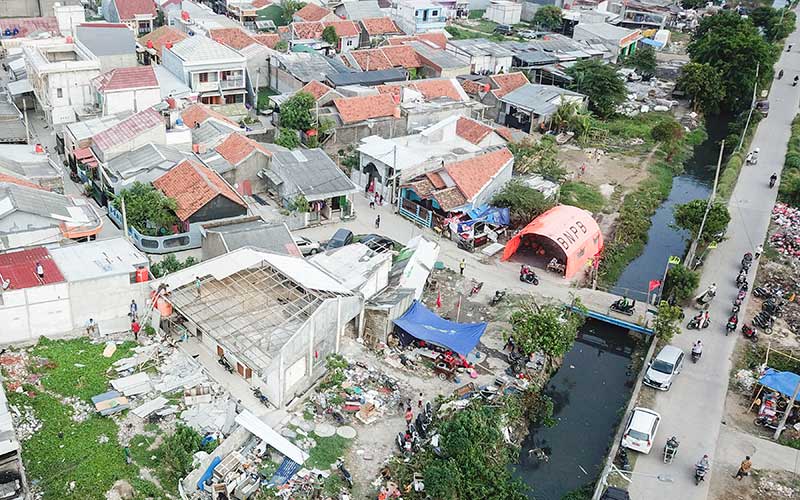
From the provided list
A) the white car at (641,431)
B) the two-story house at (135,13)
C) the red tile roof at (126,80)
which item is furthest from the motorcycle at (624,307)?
the two-story house at (135,13)

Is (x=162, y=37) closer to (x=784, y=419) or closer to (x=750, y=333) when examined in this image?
(x=750, y=333)

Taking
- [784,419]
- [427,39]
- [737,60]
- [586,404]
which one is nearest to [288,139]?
[586,404]

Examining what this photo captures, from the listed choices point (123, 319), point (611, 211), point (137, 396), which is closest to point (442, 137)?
point (611, 211)

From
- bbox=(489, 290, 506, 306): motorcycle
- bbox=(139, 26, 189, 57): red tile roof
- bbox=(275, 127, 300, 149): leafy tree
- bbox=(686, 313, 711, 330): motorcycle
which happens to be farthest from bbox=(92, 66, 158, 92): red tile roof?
bbox=(686, 313, 711, 330): motorcycle

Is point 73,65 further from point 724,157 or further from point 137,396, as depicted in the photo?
point 724,157

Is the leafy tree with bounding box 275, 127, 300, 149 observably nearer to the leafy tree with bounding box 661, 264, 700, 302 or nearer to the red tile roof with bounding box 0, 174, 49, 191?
the red tile roof with bounding box 0, 174, 49, 191

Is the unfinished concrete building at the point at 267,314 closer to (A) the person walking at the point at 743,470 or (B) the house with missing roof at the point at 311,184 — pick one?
(B) the house with missing roof at the point at 311,184
